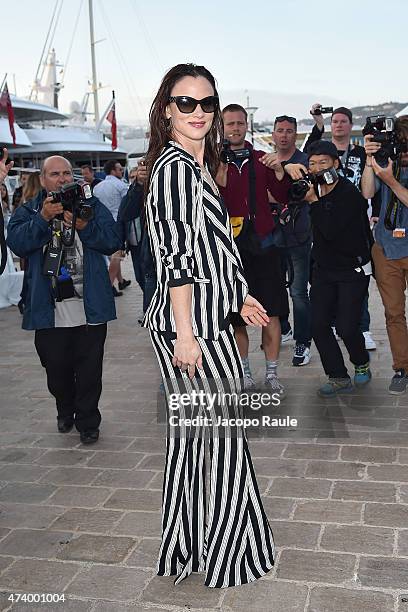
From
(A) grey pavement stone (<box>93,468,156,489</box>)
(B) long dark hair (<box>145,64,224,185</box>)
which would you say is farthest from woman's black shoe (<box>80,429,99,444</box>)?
(B) long dark hair (<box>145,64,224,185</box>)

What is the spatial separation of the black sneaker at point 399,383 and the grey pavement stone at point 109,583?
2944 mm

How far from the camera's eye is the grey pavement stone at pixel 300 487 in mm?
3744

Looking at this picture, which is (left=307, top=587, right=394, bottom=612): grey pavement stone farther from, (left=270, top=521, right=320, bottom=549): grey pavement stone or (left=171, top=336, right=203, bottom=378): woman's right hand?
(left=171, top=336, right=203, bottom=378): woman's right hand

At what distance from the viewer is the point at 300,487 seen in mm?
3832

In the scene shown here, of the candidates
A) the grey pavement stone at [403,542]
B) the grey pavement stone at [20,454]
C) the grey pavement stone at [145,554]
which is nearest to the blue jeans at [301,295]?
the grey pavement stone at [20,454]

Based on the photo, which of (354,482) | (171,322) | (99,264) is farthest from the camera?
(99,264)

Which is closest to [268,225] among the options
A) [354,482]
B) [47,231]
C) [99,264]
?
[99,264]

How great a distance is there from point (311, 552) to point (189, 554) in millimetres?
583

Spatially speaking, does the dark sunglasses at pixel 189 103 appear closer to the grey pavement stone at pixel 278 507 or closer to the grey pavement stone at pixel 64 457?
the grey pavement stone at pixel 278 507

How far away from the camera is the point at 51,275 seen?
4.51 m

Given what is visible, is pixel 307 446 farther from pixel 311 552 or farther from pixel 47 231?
pixel 47 231

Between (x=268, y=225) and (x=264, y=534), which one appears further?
(x=268, y=225)

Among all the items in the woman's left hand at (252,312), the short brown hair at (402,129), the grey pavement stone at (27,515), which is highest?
the short brown hair at (402,129)

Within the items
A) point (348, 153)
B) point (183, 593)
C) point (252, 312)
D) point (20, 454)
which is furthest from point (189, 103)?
point (348, 153)
